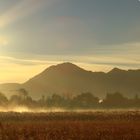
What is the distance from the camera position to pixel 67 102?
129000mm

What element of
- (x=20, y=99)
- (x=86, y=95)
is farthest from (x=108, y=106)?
(x=20, y=99)

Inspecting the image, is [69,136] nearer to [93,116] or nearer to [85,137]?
[85,137]

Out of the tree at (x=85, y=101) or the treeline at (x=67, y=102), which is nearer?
the treeline at (x=67, y=102)

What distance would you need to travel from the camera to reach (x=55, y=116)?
69.2 meters

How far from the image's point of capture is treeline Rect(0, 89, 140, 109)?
393ft

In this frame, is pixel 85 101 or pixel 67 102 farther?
pixel 85 101

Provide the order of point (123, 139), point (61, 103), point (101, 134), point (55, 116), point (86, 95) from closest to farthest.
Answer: point (123, 139)
point (101, 134)
point (55, 116)
point (61, 103)
point (86, 95)

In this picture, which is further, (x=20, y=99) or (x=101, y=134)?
(x=20, y=99)

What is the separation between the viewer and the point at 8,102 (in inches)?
4594

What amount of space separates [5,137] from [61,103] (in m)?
91.4

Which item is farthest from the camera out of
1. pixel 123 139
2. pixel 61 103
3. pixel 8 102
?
pixel 61 103

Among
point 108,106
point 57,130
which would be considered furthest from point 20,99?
point 57,130

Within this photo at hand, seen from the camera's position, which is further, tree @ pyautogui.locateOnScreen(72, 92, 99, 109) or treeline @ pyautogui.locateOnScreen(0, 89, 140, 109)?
tree @ pyautogui.locateOnScreen(72, 92, 99, 109)

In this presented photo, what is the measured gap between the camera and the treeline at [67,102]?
119812 millimetres
